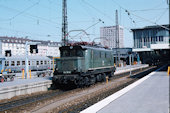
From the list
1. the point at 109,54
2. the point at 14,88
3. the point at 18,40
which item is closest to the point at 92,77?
the point at 109,54

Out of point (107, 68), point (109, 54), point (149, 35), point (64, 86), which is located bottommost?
point (64, 86)

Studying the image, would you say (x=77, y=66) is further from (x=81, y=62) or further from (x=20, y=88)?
(x=20, y=88)

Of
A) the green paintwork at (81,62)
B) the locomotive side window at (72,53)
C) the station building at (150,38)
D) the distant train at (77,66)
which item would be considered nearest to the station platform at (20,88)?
the distant train at (77,66)

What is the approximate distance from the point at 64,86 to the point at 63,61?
3240 millimetres

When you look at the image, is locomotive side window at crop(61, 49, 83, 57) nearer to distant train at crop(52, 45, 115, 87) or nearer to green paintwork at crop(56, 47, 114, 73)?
distant train at crop(52, 45, 115, 87)

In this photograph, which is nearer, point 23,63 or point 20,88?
point 20,88

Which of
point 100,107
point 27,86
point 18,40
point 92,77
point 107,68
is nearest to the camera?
point 100,107

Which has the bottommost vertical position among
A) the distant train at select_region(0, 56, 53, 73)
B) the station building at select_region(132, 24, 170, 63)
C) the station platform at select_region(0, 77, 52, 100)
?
the station platform at select_region(0, 77, 52, 100)

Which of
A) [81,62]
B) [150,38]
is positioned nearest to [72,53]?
[81,62]

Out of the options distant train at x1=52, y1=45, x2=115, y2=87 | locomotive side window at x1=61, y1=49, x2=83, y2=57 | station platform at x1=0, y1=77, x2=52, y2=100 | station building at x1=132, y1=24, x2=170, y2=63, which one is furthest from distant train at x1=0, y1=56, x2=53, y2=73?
station building at x1=132, y1=24, x2=170, y2=63

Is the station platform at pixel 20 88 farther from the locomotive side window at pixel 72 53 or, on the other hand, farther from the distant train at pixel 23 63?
the distant train at pixel 23 63

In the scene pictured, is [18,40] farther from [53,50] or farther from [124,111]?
[124,111]

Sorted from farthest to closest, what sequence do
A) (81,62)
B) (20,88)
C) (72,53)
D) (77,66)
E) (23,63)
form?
(23,63), (72,53), (81,62), (77,66), (20,88)

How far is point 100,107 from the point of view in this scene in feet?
25.8
